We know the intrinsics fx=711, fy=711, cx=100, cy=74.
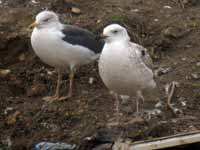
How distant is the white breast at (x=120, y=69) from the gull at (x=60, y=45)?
0.85m

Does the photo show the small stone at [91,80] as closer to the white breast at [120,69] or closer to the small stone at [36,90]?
the small stone at [36,90]

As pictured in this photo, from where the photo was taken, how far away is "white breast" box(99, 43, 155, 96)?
21.0 feet

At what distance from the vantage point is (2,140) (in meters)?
6.88

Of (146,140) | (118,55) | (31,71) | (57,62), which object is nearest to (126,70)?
(118,55)

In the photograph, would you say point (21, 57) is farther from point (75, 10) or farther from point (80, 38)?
point (75, 10)

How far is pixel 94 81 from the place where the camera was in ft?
25.9

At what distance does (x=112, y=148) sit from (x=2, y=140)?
1227mm

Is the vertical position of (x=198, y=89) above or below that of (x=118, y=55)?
below

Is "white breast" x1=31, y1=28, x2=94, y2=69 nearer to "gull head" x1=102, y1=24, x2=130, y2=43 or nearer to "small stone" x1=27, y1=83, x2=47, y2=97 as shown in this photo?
"small stone" x1=27, y1=83, x2=47, y2=97

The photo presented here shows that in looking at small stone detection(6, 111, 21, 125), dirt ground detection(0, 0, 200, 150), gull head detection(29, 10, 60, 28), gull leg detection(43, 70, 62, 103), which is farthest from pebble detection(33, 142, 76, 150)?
gull head detection(29, 10, 60, 28)

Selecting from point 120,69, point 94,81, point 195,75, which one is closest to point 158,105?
point 195,75

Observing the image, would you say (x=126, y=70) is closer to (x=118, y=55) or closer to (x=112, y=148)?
(x=118, y=55)

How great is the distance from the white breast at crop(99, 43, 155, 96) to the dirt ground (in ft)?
1.34

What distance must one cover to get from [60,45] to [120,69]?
116cm
